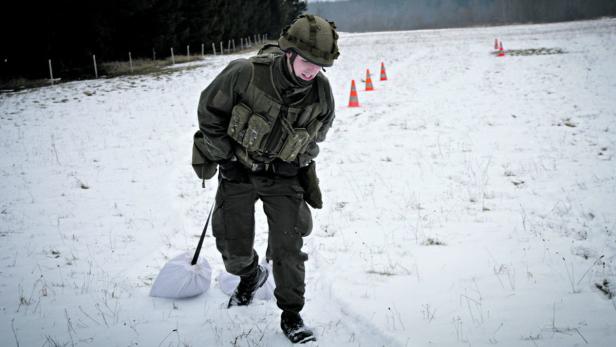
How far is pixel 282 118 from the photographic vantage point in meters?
2.71

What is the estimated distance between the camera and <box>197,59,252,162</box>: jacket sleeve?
2.66 m

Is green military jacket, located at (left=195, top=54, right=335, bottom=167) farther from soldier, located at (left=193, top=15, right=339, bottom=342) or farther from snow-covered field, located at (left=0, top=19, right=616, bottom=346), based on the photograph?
snow-covered field, located at (left=0, top=19, right=616, bottom=346)

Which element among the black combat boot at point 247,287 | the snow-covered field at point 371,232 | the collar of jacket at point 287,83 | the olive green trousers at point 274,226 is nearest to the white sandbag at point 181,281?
the snow-covered field at point 371,232

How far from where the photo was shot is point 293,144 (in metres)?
2.70

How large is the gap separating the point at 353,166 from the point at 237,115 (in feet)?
14.7

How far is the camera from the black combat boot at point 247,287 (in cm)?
320

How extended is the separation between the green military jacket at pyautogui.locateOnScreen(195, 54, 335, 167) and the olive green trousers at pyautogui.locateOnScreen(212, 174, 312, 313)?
204 millimetres

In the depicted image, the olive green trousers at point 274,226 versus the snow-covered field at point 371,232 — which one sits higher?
the olive green trousers at point 274,226

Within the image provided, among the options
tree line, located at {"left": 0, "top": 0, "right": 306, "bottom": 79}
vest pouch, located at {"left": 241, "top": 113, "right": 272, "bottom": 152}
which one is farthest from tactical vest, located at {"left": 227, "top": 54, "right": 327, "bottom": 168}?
tree line, located at {"left": 0, "top": 0, "right": 306, "bottom": 79}

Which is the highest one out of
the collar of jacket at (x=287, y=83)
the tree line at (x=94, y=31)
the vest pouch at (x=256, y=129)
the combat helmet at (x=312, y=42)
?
the tree line at (x=94, y=31)

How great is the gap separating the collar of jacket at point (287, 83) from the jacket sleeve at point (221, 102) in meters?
0.18

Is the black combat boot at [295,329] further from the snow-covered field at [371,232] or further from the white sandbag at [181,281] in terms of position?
the white sandbag at [181,281]

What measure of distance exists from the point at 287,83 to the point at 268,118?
0.86 ft

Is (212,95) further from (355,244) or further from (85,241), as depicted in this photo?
(85,241)
